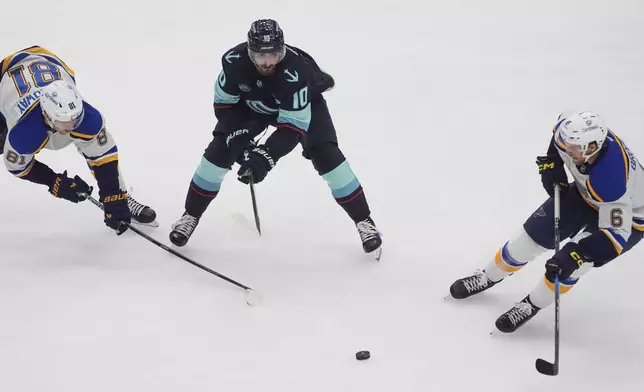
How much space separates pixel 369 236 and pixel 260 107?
807mm

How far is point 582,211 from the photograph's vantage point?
3160 mm

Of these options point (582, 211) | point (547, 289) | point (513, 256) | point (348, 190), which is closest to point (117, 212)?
point (348, 190)

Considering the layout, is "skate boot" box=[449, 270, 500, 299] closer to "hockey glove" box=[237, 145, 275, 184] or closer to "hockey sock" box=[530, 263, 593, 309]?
"hockey sock" box=[530, 263, 593, 309]

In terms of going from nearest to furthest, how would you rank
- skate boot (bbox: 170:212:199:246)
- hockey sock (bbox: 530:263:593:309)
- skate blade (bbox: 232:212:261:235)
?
hockey sock (bbox: 530:263:593:309), skate boot (bbox: 170:212:199:246), skate blade (bbox: 232:212:261:235)

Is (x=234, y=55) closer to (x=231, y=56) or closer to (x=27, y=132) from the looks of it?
(x=231, y=56)

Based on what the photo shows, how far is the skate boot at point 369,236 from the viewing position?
3.63m

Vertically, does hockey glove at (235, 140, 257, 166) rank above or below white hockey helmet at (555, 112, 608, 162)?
below

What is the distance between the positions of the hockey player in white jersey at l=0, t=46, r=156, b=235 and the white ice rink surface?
0.34 m

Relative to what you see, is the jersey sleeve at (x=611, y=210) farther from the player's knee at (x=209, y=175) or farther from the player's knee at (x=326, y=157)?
the player's knee at (x=209, y=175)

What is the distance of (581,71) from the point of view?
18.9ft

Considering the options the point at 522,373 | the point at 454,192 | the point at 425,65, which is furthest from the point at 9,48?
the point at 522,373

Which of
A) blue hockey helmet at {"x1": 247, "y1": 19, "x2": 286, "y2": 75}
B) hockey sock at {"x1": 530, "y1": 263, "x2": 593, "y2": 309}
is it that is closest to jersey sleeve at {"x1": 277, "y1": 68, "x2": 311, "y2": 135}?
blue hockey helmet at {"x1": 247, "y1": 19, "x2": 286, "y2": 75}

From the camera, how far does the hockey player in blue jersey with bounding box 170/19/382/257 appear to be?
10.8ft

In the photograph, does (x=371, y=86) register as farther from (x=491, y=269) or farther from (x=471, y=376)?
(x=471, y=376)
